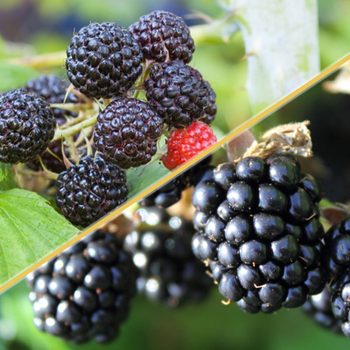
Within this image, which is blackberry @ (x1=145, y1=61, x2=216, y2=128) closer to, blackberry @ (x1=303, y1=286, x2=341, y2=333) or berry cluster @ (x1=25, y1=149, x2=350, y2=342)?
berry cluster @ (x1=25, y1=149, x2=350, y2=342)

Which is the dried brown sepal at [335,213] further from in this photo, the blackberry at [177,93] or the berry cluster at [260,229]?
the blackberry at [177,93]

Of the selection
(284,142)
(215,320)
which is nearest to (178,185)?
(284,142)

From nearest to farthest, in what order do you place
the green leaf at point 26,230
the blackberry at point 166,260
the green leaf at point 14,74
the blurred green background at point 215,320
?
the green leaf at point 26,230 < the green leaf at point 14,74 < the blackberry at point 166,260 < the blurred green background at point 215,320

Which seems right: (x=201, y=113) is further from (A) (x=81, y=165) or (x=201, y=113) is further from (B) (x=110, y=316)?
(B) (x=110, y=316)

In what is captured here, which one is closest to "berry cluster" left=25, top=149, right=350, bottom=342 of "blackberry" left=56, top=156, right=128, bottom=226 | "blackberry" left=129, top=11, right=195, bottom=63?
"blackberry" left=56, top=156, right=128, bottom=226

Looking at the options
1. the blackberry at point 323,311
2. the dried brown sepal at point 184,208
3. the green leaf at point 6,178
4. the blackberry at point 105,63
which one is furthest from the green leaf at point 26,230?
the blackberry at point 323,311
